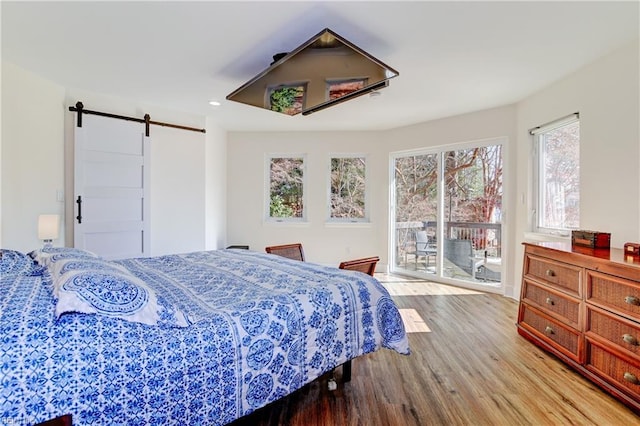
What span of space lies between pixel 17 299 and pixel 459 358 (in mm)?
2645

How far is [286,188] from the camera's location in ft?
18.6

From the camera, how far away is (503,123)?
4.13 metres

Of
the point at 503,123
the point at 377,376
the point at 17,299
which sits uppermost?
the point at 503,123

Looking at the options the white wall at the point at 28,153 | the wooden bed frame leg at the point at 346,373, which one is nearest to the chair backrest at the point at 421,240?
the wooden bed frame leg at the point at 346,373

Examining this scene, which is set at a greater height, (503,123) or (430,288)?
(503,123)

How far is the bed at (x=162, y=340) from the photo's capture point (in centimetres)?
104

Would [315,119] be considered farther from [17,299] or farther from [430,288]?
[17,299]

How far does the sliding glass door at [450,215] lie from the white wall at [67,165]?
9.84ft

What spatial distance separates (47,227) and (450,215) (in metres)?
4.70

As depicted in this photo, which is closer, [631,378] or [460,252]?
[631,378]

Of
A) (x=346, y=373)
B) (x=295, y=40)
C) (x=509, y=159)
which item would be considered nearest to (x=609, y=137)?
(x=509, y=159)

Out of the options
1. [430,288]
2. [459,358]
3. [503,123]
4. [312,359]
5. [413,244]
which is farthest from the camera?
[413,244]

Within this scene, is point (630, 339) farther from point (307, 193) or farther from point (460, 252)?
point (307, 193)

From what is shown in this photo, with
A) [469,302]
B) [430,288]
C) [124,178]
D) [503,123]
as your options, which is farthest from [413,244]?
[124,178]
